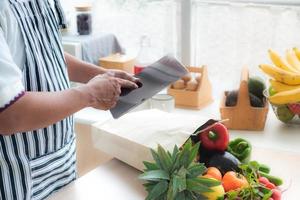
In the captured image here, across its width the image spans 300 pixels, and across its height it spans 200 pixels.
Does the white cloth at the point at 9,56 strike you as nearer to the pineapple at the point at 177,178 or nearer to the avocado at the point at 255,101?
the pineapple at the point at 177,178

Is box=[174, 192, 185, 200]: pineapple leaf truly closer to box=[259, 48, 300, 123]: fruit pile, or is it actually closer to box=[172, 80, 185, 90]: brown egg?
box=[259, 48, 300, 123]: fruit pile

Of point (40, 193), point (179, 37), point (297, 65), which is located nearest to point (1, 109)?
point (40, 193)

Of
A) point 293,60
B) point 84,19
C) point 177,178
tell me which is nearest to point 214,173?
point 177,178

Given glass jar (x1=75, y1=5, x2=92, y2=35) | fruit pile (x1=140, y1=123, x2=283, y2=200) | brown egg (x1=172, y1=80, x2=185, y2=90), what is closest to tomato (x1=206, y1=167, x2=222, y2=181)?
fruit pile (x1=140, y1=123, x2=283, y2=200)

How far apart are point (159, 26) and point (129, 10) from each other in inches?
5.9

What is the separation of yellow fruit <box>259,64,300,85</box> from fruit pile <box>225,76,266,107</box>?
6 centimetres

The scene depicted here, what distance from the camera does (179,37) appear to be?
1827 millimetres

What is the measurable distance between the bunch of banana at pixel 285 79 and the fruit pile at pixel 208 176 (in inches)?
13.3

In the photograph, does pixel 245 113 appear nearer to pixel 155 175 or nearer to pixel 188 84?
pixel 188 84

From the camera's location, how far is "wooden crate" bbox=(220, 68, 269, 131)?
1.39m

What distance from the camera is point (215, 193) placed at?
0.89 m

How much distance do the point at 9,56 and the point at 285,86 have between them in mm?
830

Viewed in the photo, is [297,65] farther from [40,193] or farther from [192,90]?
[40,193]

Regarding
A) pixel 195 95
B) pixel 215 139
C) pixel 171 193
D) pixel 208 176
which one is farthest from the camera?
pixel 195 95
